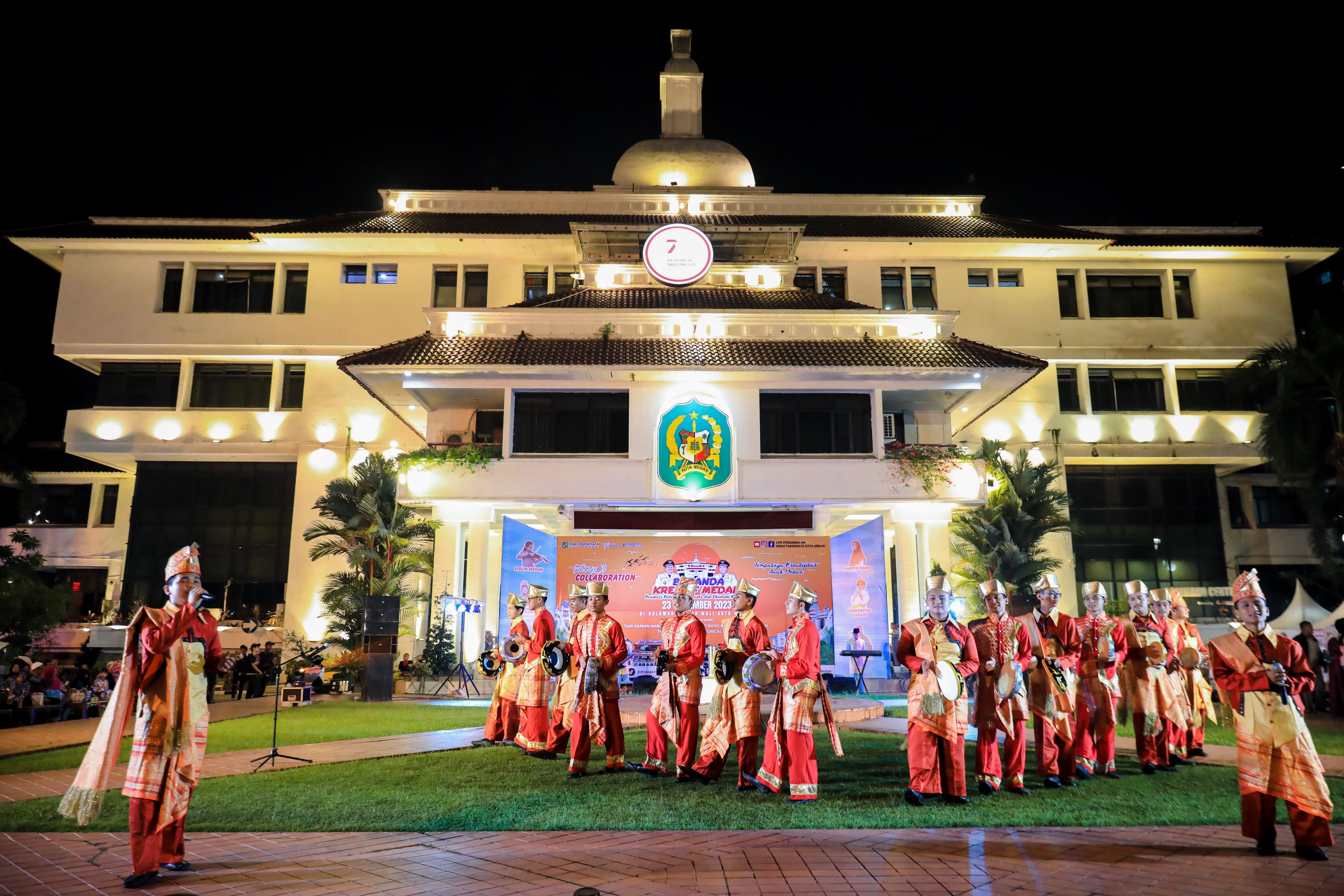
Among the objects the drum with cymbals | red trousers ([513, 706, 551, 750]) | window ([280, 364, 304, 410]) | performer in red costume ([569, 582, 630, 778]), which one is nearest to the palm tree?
window ([280, 364, 304, 410])

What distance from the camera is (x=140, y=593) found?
28.0m

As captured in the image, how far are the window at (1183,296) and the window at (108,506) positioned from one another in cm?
3857

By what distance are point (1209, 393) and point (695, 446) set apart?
1994cm

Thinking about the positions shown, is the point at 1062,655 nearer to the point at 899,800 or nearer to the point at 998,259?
the point at 899,800

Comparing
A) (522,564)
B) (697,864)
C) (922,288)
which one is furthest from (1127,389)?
(697,864)

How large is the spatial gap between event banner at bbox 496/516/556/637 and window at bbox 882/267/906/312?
50.2 feet

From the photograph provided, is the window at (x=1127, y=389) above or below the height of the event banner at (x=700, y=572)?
above

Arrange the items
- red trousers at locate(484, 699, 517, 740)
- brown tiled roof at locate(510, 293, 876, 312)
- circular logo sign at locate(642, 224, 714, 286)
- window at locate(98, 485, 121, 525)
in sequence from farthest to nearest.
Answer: window at locate(98, 485, 121, 525) < circular logo sign at locate(642, 224, 714, 286) < brown tiled roof at locate(510, 293, 876, 312) < red trousers at locate(484, 699, 517, 740)

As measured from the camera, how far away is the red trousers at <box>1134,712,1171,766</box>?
396 inches

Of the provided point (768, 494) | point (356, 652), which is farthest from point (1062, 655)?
point (356, 652)

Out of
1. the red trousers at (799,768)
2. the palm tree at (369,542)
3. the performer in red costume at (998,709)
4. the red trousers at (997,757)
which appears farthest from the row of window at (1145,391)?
the red trousers at (799,768)

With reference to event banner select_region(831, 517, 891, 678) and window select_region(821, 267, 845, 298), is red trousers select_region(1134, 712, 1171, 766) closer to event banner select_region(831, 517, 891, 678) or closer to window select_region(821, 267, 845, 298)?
event banner select_region(831, 517, 891, 678)

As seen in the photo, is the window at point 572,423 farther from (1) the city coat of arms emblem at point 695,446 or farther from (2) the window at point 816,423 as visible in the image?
(2) the window at point 816,423

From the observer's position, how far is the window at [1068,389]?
29438mm
